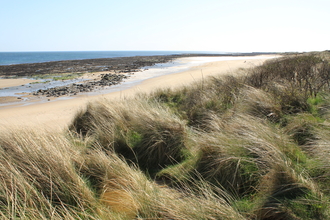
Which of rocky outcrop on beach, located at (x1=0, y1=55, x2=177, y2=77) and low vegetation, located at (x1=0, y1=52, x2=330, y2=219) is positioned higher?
rocky outcrop on beach, located at (x1=0, y1=55, x2=177, y2=77)

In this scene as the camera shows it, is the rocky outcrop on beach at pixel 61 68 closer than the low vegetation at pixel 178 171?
No

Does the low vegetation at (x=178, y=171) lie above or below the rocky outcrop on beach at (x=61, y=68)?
below

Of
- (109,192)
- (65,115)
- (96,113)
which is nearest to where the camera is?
(109,192)

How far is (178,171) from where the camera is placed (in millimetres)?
3814

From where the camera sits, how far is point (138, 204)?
268 cm

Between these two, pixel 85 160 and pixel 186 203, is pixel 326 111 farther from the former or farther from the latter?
pixel 85 160

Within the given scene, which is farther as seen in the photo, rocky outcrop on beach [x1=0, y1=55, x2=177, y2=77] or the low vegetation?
rocky outcrop on beach [x1=0, y1=55, x2=177, y2=77]

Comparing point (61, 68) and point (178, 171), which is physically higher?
point (61, 68)

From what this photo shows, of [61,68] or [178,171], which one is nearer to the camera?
[178,171]

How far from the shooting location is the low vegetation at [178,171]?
248cm

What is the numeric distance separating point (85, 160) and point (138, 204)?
1.49 meters

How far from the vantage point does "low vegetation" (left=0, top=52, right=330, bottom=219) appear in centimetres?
248

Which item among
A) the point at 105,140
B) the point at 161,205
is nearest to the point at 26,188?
the point at 161,205

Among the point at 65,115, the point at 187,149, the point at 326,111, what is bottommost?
the point at 65,115
